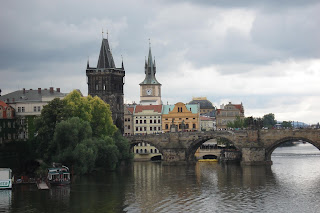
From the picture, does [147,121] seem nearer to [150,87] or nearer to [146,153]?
[146,153]

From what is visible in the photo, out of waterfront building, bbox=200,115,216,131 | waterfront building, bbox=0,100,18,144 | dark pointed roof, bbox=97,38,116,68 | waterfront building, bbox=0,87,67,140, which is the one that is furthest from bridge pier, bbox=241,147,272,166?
waterfront building, bbox=200,115,216,131

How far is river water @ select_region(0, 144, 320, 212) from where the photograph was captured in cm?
6200

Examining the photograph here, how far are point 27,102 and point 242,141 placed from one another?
4112cm

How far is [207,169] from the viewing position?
10912 centimetres

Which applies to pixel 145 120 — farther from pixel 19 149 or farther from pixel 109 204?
pixel 109 204

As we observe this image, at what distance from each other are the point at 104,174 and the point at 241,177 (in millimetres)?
21813

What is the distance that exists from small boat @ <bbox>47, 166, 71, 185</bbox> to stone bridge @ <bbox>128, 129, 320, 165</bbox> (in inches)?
1666

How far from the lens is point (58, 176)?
79.2m

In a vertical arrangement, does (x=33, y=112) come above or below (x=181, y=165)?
above

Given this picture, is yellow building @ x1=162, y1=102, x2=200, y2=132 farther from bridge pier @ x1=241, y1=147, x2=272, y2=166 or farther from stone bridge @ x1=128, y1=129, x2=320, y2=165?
bridge pier @ x1=241, y1=147, x2=272, y2=166

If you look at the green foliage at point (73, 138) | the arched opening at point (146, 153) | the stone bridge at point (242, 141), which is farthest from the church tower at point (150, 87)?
the green foliage at point (73, 138)

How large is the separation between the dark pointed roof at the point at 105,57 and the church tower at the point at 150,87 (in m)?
Answer: 50.8

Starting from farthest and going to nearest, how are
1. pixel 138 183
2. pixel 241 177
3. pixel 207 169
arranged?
pixel 207 169 → pixel 241 177 → pixel 138 183

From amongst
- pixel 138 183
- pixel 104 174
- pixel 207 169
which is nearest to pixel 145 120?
pixel 207 169
